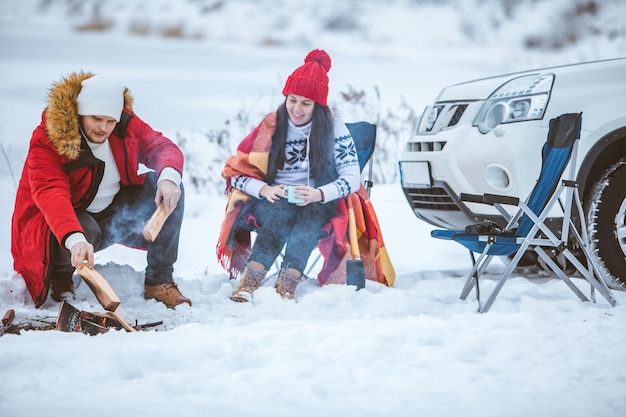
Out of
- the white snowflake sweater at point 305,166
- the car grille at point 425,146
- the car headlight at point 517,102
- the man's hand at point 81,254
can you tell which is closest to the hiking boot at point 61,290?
the man's hand at point 81,254

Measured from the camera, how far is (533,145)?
3303 millimetres

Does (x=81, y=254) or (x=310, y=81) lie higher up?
(x=310, y=81)

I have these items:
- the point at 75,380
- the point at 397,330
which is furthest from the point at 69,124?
the point at 397,330

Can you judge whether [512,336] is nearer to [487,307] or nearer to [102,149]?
[487,307]

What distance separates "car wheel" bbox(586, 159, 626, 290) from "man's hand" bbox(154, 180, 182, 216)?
1.95 meters

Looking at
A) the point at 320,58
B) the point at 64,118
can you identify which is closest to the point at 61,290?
the point at 64,118

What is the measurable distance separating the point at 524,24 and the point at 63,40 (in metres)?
6.05

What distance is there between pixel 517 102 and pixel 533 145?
0.25 meters

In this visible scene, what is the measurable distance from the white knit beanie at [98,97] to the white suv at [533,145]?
5.28ft

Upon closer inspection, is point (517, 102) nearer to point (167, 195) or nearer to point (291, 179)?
point (291, 179)

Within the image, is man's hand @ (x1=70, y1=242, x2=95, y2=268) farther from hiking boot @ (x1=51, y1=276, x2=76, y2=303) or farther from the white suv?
the white suv

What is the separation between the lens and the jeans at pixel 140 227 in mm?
3088

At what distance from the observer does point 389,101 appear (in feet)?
19.7

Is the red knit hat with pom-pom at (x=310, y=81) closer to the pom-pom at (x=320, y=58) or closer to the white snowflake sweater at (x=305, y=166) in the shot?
the pom-pom at (x=320, y=58)
